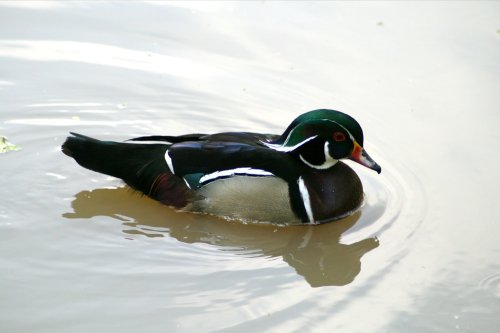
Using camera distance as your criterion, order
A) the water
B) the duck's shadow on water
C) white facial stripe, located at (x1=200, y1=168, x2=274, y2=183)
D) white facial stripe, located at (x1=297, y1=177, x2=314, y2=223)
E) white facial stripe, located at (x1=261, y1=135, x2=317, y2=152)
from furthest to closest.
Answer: white facial stripe, located at (x1=261, y1=135, x2=317, y2=152) → white facial stripe, located at (x1=297, y1=177, x2=314, y2=223) → white facial stripe, located at (x1=200, y1=168, x2=274, y2=183) → the duck's shadow on water → the water

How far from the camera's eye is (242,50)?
Answer: 32.0ft

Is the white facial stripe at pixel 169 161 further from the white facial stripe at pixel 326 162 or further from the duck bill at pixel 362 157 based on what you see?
the duck bill at pixel 362 157

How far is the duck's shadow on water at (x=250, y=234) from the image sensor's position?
22.1 feet

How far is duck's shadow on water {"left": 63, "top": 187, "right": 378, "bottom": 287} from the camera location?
266 inches

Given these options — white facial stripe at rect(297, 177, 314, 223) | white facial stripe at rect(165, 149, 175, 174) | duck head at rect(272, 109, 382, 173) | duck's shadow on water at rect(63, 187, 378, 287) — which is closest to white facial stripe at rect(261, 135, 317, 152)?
duck head at rect(272, 109, 382, 173)

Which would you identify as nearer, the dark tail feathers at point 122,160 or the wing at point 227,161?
the wing at point 227,161

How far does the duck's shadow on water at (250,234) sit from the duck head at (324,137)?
573mm

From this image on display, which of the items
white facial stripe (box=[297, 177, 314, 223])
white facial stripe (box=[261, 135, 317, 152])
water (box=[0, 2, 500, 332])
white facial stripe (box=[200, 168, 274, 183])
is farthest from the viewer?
white facial stripe (box=[261, 135, 317, 152])

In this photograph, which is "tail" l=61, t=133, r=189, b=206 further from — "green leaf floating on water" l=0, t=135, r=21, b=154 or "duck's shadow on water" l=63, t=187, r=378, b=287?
"green leaf floating on water" l=0, t=135, r=21, b=154

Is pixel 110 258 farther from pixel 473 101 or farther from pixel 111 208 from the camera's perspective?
pixel 473 101

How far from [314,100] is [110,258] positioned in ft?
10.7

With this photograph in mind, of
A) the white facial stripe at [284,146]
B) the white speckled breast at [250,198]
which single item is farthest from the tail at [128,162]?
the white facial stripe at [284,146]

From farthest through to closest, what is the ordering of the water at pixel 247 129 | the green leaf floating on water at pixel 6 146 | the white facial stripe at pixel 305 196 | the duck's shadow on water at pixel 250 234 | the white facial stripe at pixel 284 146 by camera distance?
the green leaf floating on water at pixel 6 146, the white facial stripe at pixel 284 146, the white facial stripe at pixel 305 196, the duck's shadow on water at pixel 250 234, the water at pixel 247 129

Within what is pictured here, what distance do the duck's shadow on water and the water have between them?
17mm
